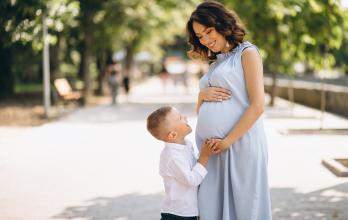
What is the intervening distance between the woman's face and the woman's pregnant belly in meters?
0.30

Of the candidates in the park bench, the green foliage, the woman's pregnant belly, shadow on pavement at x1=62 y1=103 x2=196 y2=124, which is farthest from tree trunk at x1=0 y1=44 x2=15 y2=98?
the woman's pregnant belly

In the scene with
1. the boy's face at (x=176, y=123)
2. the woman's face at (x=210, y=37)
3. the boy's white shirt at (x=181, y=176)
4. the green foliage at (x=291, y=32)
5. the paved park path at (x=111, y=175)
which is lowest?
the paved park path at (x=111, y=175)

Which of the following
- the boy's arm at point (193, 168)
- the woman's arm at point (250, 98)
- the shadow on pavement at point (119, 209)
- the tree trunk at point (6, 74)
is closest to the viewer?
the woman's arm at point (250, 98)

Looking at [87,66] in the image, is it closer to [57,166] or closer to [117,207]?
[57,166]

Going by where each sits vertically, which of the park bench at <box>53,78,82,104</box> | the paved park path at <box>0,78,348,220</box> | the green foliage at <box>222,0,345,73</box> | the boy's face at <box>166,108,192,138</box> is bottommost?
the paved park path at <box>0,78,348,220</box>

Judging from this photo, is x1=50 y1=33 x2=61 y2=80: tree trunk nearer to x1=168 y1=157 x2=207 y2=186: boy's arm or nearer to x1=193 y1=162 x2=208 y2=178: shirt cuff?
x1=168 y1=157 x2=207 y2=186: boy's arm

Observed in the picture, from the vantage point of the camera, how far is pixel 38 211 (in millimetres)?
6566

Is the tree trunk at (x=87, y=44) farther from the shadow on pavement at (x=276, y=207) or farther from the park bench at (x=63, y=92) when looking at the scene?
the shadow on pavement at (x=276, y=207)

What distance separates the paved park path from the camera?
6602 millimetres

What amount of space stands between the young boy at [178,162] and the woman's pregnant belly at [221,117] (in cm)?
9

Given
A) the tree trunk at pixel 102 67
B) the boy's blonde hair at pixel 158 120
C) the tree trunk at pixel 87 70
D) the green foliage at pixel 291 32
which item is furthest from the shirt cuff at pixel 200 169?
the tree trunk at pixel 102 67

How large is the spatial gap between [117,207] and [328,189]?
2570 mm

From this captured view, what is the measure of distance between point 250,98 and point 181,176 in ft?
1.86

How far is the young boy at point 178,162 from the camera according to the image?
134 inches
